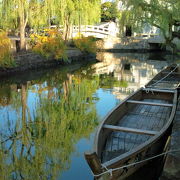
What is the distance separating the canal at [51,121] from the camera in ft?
13.6

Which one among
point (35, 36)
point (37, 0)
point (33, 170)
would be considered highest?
point (37, 0)

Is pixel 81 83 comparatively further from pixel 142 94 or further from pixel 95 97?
pixel 142 94

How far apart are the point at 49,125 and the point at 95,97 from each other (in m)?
2.98

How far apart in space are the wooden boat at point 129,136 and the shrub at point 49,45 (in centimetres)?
923

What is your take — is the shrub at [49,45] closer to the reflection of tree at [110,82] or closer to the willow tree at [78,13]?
the willow tree at [78,13]

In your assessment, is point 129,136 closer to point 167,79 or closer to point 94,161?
point 94,161

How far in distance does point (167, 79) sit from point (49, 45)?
26.1ft

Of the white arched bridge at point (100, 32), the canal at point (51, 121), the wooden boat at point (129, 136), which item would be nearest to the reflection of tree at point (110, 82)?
the canal at point (51, 121)

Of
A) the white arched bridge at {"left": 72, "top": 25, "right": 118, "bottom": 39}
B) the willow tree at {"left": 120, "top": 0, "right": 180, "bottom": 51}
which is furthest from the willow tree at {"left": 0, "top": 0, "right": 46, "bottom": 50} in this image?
the white arched bridge at {"left": 72, "top": 25, "right": 118, "bottom": 39}

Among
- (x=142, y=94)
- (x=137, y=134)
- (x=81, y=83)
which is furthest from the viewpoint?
(x=81, y=83)

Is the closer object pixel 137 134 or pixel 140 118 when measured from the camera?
pixel 137 134

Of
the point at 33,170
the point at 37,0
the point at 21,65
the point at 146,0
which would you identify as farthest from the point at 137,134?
the point at 37,0

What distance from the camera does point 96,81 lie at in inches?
456

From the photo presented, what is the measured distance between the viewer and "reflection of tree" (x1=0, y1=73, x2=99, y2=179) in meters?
4.12
